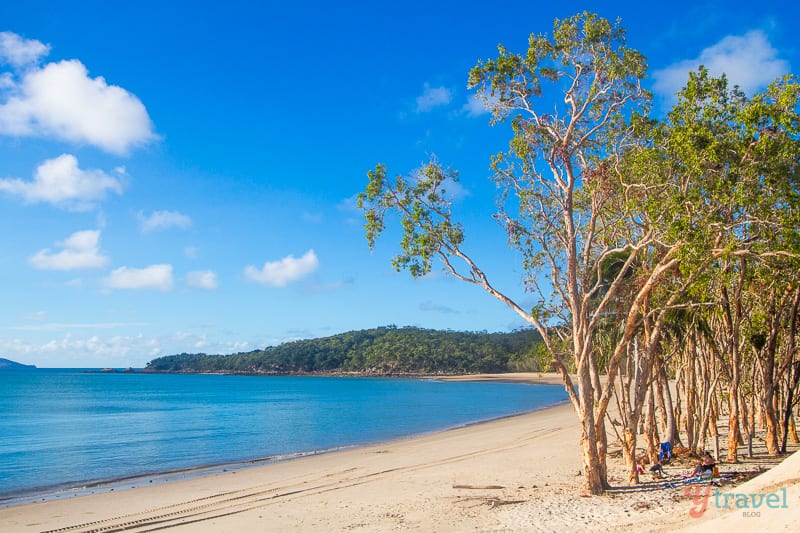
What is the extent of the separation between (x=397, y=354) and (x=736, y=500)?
159318 mm

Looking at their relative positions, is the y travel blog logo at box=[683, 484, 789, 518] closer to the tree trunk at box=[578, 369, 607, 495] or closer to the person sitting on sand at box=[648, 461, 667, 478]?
the person sitting on sand at box=[648, 461, 667, 478]

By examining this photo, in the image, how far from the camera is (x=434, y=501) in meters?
13.1

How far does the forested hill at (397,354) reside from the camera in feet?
504

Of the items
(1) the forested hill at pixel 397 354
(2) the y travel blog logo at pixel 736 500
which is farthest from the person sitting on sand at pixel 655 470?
(1) the forested hill at pixel 397 354

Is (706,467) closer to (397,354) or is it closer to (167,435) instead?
(167,435)

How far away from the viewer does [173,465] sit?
2392 centimetres

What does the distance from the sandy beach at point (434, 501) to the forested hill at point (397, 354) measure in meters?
121

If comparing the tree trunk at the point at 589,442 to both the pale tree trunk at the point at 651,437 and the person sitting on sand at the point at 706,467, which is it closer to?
the person sitting on sand at the point at 706,467

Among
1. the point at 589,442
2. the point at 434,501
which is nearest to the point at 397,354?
the point at 434,501

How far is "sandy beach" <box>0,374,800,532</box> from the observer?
943 centimetres

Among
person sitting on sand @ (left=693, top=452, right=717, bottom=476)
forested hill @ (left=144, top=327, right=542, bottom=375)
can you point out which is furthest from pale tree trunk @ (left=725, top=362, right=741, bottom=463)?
forested hill @ (left=144, top=327, right=542, bottom=375)

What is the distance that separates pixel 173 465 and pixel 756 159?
72.4 feet

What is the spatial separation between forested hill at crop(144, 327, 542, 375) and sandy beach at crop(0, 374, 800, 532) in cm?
12105

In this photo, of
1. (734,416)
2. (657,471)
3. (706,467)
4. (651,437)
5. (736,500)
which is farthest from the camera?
(734,416)
